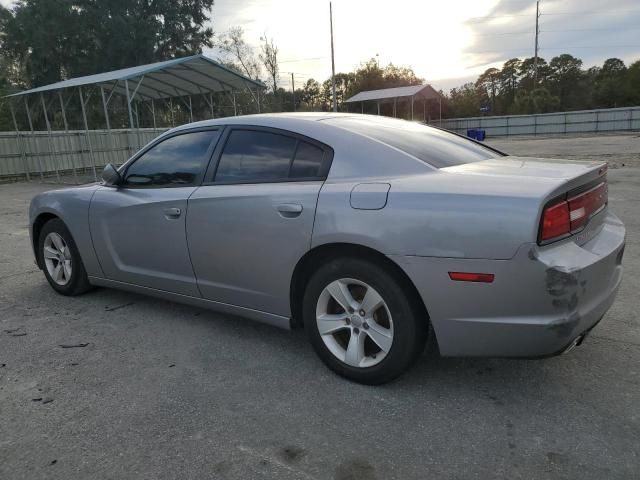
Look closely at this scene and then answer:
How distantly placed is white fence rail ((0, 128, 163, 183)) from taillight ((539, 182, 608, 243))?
1737cm

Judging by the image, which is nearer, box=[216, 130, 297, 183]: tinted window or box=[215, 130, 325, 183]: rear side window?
box=[215, 130, 325, 183]: rear side window

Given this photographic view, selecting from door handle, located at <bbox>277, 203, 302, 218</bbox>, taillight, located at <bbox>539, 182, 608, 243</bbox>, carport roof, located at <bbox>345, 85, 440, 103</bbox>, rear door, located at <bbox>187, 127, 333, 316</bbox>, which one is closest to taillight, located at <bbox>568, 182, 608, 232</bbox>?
taillight, located at <bbox>539, 182, 608, 243</bbox>

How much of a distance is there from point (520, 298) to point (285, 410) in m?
1.31

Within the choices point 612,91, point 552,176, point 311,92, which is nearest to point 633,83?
A: point 612,91

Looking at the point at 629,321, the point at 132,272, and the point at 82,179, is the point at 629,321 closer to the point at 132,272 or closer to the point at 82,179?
the point at 132,272

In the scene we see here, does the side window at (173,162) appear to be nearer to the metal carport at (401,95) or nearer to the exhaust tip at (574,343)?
the exhaust tip at (574,343)

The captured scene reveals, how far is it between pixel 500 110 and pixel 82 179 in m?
55.6

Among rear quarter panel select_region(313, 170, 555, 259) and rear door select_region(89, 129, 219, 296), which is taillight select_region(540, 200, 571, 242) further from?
rear door select_region(89, 129, 219, 296)

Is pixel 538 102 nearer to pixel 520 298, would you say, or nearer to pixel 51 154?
pixel 51 154

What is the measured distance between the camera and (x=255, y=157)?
3291mm

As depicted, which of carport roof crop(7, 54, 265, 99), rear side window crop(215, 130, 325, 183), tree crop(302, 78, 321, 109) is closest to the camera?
rear side window crop(215, 130, 325, 183)

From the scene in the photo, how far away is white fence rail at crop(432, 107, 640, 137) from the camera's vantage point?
36719 millimetres

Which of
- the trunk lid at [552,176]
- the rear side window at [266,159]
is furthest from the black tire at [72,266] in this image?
the trunk lid at [552,176]

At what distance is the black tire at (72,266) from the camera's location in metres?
4.42
